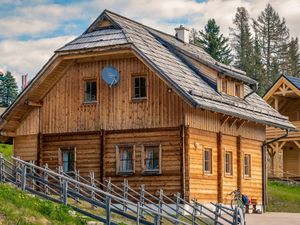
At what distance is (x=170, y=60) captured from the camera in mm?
33156

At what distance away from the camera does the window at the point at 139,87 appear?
31906mm

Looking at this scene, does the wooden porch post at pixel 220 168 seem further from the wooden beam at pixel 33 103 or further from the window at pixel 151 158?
the wooden beam at pixel 33 103

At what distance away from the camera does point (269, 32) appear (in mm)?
92438

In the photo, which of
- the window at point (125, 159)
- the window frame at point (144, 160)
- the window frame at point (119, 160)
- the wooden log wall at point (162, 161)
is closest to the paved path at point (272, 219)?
the wooden log wall at point (162, 161)

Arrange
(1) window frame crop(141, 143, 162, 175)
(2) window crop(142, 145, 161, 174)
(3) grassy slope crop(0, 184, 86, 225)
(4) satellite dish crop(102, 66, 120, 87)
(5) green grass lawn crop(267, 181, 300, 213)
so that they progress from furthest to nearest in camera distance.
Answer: (5) green grass lawn crop(267, 181, 300, 213) < (4) satellite dish crop(102, 66, 120, 87) < (2) window crop(142, 145, 161, 174) < (1) window frame crop(141, 143, 162, 175) < (3) grassy slope crop(0, 184, 86, 225)

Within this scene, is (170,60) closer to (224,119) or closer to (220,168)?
(224,119)

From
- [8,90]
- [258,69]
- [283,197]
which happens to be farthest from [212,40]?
[8,90]

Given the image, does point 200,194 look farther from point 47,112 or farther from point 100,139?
point 47,112

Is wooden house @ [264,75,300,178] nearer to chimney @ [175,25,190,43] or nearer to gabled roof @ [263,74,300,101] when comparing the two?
gabled roof @ [263,74,300,101]

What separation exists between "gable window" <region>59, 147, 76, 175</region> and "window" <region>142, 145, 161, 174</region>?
346cm

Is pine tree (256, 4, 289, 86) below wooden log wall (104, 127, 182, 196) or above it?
above

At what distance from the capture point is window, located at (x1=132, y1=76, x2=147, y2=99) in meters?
31.9

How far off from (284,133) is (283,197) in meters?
8.87

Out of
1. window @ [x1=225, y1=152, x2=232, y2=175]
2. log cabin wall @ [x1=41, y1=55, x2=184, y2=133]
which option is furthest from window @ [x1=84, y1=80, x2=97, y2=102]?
window @ [x1=225, y1=152, x2=232, y2=175]
